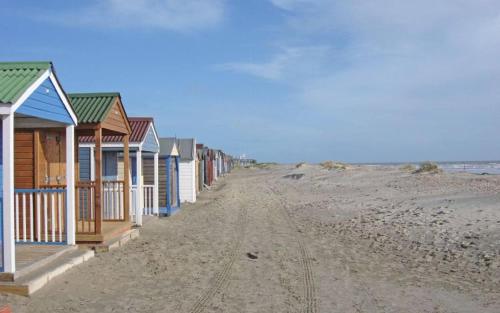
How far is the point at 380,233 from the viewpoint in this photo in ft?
46.2

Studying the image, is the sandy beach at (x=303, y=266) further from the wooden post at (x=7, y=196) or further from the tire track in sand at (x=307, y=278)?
the wooden post at (x=7, y=196)

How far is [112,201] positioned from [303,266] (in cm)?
653

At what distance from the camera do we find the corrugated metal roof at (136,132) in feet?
50.8

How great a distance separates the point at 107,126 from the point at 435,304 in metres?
A: 7.58

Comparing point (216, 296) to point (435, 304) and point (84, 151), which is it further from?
point (84, 151)

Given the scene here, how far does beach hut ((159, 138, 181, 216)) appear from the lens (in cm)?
1956

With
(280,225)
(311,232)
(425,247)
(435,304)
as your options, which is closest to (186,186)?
(280,225)

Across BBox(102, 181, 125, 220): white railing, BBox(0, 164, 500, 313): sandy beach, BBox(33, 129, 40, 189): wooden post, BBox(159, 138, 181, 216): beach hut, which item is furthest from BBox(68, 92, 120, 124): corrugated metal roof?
BBox(159, 138, 181, 216): beach hut

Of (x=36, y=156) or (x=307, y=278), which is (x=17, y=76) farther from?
(x=307, y=278)

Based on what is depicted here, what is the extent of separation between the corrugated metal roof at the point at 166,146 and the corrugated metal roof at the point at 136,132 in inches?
140

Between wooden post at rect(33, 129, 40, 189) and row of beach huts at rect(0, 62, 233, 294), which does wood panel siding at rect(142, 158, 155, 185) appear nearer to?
row of beach huts at rect(0, 62, 233, 294)

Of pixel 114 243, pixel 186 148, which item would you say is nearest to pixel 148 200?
pixel 186 148

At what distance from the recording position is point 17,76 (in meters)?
8.30

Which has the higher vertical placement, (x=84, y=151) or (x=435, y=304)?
(x=84, y=151)
